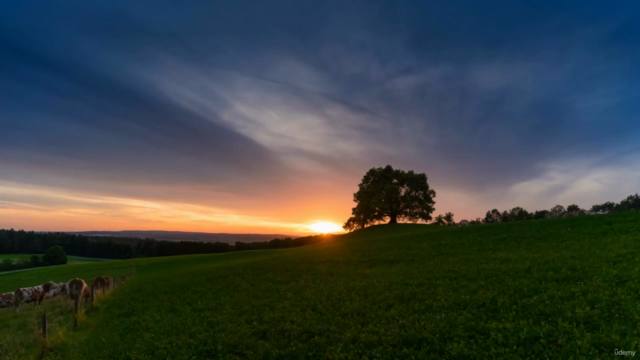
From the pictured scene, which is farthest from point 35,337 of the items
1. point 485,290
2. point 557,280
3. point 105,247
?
point 105,247

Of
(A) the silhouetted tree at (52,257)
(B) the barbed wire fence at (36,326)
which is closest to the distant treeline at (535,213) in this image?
(B) the barbed wire fence at (36,326)

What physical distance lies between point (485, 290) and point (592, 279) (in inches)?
184

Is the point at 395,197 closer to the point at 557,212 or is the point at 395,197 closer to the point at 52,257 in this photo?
the point at 557,212

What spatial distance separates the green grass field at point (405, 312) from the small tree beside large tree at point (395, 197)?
44900 mm

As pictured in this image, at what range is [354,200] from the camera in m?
79.7

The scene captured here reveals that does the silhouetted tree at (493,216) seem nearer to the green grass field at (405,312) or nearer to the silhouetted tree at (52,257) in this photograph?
the green grass field at (405,312)

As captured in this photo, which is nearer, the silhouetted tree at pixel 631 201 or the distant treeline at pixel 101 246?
the silhouetted tree at pixel 631 201

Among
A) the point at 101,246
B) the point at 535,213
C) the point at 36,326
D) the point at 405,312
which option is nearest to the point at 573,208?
the point at 535,213

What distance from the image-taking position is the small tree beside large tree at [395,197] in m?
74.6

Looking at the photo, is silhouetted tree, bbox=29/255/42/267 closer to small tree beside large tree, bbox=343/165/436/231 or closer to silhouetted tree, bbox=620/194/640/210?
small tree beside large tree, bbox=343/165/436/231

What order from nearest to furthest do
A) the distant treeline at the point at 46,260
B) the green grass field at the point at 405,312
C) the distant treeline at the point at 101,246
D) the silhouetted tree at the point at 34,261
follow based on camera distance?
the green grass field at the point at 405,312
the distant treeline at the point at 46,260
the silhouetted tree at the point at 34,261
the distant treeline at the point at 101,246

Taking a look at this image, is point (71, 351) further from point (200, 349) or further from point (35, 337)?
point (200, 349)

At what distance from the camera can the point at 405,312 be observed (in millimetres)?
14820

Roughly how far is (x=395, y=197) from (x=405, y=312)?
200 feet
